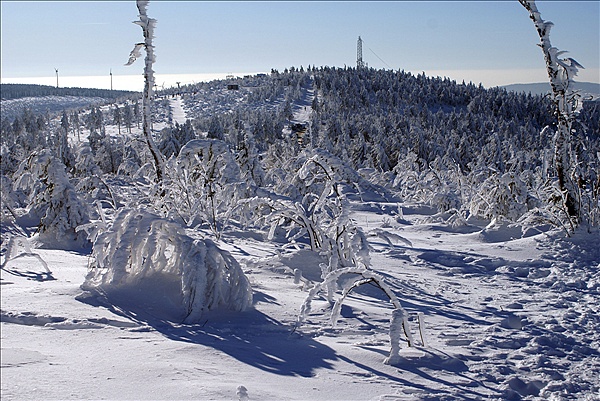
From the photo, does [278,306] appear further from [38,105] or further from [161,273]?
[38,105]

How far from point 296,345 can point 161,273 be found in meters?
1.60

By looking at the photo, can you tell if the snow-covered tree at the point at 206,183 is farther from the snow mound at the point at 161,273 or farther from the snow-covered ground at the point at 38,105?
the snow-covered ground at the point at 38,105

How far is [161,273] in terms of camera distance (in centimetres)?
478

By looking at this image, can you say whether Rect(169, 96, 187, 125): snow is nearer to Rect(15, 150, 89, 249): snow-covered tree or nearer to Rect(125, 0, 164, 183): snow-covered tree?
Rect(125, 0, 164, 183): snow-covered tree

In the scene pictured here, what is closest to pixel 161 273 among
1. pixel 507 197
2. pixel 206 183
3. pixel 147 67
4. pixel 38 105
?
pixel 206 183

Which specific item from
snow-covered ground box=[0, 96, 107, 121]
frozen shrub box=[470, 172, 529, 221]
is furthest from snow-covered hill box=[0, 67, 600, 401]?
snow-covered ground box=[0, 96, 107, 121]

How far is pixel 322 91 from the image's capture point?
389 ft

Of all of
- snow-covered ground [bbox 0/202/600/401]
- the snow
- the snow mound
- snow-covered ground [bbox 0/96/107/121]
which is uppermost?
snow-covered ground [bbox 0/96/107/121]

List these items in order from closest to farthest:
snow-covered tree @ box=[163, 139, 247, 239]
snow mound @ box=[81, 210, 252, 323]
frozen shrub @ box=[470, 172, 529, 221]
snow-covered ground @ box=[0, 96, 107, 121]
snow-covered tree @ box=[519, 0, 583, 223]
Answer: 1. snow mound @ box=[81, 210, 252, 323]
2. snow-covered tree @ box=[519, 0, 583, 223]
3. snow-covered tree @ box=[163, 139, 247, 239]
4. frozen shrub @ box=[470, 172, 529, 221]
5. snow-covered ground @ box=[0, 96, 107, 121]

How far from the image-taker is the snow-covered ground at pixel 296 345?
2953 millimetres

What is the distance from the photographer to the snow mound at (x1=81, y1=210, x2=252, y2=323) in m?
4.31

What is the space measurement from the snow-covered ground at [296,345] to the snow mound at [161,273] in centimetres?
15

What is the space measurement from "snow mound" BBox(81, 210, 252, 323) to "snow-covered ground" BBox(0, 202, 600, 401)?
0.49ft

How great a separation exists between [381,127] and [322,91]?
47957 mm
